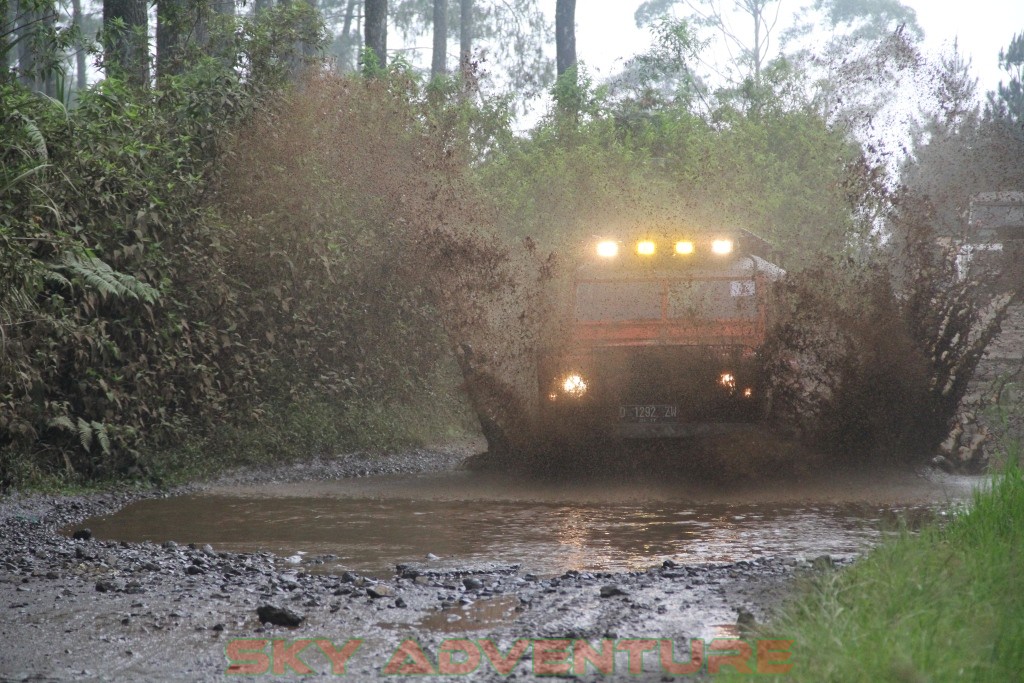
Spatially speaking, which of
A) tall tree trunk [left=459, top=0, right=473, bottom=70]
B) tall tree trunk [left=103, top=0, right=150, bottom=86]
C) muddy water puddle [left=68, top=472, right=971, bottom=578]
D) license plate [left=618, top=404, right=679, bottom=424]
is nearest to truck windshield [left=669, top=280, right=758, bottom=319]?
license plate [left=618, top=404, right=679, bottom=424]

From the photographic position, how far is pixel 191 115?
47.9 feet

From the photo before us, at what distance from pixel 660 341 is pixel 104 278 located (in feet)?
18.0

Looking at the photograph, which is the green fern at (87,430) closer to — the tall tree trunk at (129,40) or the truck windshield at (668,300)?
the truck windshield at (668,300)

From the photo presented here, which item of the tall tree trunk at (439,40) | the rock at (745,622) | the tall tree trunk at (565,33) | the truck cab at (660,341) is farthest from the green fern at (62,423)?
the tall tree trunk at (439,40)

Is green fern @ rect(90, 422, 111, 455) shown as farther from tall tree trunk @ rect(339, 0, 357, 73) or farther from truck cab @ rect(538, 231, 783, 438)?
tall tree trunk @ rect(339, 0, 357, 73)

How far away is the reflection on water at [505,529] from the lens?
8.00 metres

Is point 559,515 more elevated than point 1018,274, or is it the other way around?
point 1018,274

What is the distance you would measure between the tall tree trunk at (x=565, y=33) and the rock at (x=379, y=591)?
91.0 feet

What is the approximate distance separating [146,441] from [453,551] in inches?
224

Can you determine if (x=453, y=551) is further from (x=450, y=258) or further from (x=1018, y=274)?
(x=1018, y=274)

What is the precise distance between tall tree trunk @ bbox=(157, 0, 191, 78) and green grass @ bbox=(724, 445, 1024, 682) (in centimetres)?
1435

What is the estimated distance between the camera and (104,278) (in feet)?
37.4

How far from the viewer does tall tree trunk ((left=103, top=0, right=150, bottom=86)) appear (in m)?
16.6


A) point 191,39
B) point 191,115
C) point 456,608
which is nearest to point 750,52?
point 191,39
